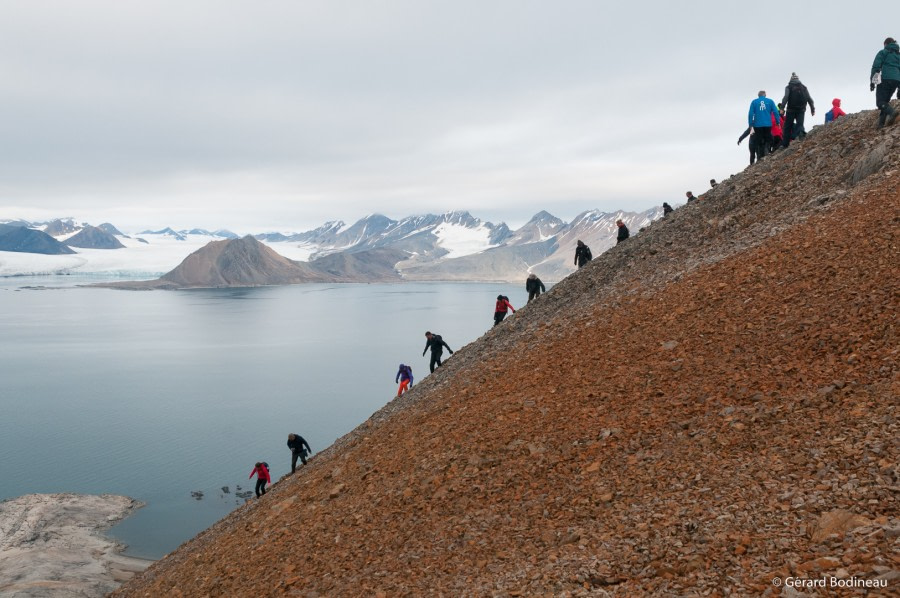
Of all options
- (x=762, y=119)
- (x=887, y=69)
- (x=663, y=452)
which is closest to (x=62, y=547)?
(x=663, y=452)

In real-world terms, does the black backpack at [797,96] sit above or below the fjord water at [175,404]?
above

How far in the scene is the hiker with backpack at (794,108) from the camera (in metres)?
21.3

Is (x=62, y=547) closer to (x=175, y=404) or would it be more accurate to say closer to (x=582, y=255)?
(x=582, y=255)

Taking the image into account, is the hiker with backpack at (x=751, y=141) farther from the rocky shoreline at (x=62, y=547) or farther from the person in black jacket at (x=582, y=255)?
the rocky shoreline at (x=62, y=547)

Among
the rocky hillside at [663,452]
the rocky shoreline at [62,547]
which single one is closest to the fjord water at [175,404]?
the rocky shoreline at [62,547]

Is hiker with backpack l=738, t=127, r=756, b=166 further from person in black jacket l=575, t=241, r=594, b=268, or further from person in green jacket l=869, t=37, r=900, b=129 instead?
person in black jacket l=575, t=241, r=594, b=268

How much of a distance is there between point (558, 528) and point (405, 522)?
3492 mm

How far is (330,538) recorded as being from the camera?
11.7 meters

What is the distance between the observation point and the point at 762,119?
914 inches

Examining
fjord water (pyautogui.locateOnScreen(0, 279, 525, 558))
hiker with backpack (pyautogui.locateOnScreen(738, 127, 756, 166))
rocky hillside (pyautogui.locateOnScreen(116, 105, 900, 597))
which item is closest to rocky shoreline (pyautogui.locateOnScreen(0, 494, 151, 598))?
fjord water (pyautogui.locateOnScreen(0, 279, 525, 558))

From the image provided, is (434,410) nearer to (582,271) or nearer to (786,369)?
(786,369)

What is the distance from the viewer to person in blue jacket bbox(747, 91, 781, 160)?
73.7 ft

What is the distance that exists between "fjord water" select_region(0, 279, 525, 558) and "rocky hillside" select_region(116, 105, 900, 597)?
Answer: 28412 mm

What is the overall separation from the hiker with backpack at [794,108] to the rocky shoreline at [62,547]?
3678cm
